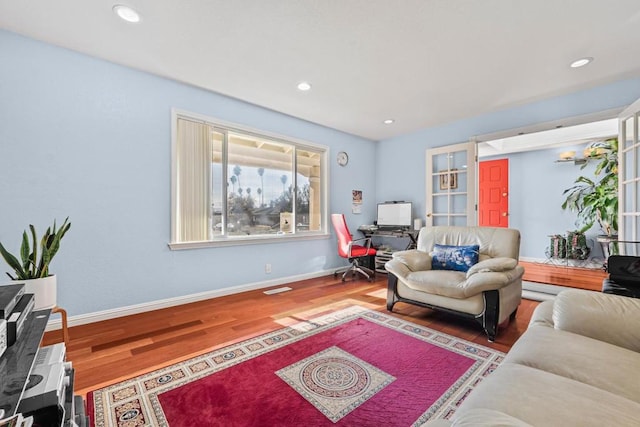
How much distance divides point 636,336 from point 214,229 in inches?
140

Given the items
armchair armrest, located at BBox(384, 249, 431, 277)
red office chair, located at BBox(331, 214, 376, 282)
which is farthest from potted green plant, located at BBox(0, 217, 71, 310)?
red office chair, located at BBox(331, 214, 376, 282)

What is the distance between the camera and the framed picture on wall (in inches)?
174

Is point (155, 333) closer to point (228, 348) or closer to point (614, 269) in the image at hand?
point (228, 348)

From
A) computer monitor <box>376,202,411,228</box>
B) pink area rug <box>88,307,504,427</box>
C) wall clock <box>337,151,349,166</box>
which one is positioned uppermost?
wall clock <box>337,151,349,166</box>

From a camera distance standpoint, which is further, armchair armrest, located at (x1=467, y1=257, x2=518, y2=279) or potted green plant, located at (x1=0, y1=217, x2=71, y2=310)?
armchair armrest, located at (x1=467, y1=257, x2=518, y2=279)

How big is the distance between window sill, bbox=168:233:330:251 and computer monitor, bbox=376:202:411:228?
1254mm

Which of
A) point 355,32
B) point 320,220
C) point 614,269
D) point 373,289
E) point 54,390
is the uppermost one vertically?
point 355,32

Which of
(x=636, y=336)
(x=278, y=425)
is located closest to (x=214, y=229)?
(x=278, y=425)

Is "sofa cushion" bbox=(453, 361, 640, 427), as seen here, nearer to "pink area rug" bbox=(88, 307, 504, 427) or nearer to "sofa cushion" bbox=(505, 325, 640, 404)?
"sofa cushion" bbox=(505, 325, 640, 404)

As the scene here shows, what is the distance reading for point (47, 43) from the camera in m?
2.41

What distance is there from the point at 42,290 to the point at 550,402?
243 centimetres

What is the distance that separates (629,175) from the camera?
283 centimetres

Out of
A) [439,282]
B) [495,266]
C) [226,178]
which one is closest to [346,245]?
[439,282]

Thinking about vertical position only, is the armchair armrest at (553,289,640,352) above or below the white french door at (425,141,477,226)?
below
